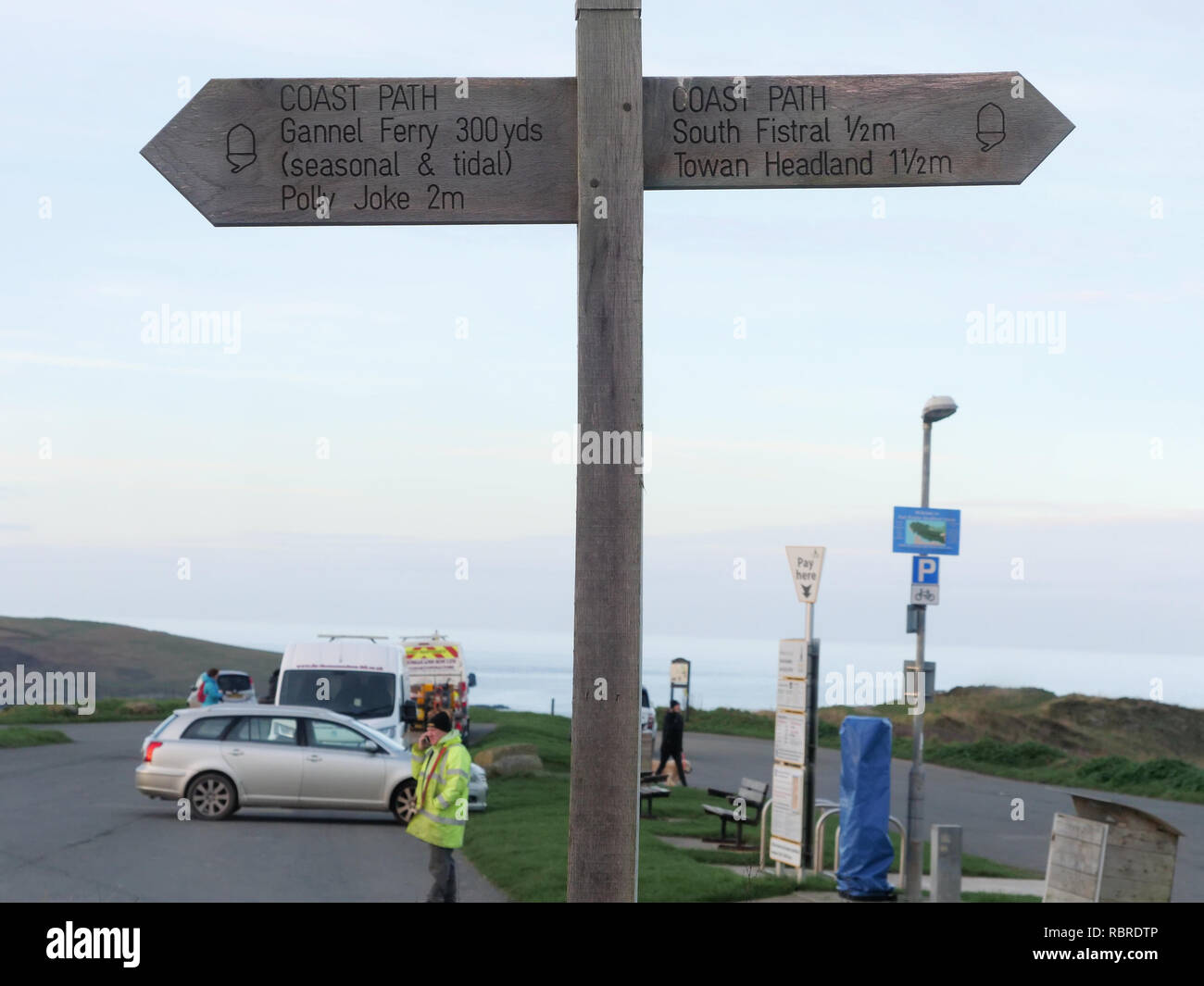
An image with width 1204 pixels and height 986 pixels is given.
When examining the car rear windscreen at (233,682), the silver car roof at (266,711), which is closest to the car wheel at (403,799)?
the silver car roof at (266,711)

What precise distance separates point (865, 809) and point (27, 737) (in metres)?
28.9

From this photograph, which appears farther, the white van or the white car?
the white car

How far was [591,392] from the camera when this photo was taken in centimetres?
426

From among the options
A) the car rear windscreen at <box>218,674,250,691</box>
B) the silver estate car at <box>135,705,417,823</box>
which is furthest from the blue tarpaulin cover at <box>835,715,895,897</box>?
the car rear windscreen at <box>218,674,250,691</box>

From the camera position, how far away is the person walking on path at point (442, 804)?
1226 centimetres

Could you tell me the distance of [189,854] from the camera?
633 inches

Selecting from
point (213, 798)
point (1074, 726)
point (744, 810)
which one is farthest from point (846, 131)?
point (1074, 726)

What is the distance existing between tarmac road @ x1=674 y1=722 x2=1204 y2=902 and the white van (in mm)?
6693

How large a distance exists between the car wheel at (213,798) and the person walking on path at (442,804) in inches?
341

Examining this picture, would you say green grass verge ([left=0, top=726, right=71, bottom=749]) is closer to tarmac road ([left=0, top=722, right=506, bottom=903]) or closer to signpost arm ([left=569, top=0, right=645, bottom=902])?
Result: tarmac road ([left=0, top=722, right=506, bottom=903])

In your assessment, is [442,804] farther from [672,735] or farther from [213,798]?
[672,735]

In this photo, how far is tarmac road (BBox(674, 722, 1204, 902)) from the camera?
19.6 metres
